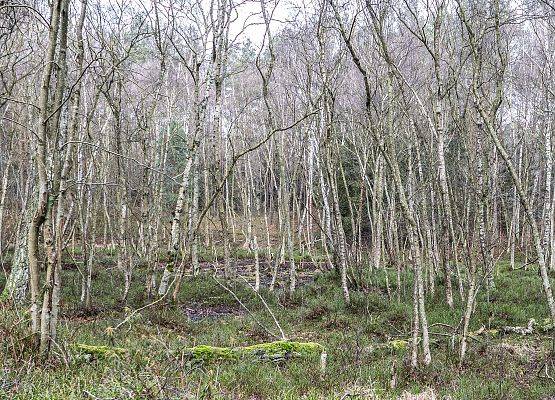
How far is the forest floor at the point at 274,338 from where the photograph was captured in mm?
3875

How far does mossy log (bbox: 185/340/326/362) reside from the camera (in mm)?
5723

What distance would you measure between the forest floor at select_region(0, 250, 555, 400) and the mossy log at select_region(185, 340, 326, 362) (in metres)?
0.13

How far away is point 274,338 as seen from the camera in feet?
25.1

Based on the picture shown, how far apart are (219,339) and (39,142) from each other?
410cm

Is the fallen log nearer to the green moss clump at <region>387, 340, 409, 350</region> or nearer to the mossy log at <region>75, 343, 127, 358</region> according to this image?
the mossy log at <region>75, 343, 127, 358</region>

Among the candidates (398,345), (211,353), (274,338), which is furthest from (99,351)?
(398,345)

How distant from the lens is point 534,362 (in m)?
6.41

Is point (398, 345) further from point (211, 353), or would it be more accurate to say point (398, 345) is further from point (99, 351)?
point (99, 351)

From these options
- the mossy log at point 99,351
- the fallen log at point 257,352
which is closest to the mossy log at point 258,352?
the fallen log at point 257,352

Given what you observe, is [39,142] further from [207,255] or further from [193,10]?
[207,255]

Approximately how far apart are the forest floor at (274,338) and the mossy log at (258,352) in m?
0.13

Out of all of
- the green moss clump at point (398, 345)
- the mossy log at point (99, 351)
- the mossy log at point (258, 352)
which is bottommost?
the green moss clump at point (398, 345)

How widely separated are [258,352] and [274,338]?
1.50 metres

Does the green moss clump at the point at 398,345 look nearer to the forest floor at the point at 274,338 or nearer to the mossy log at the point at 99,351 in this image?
the forest floor at the point at 274,338
